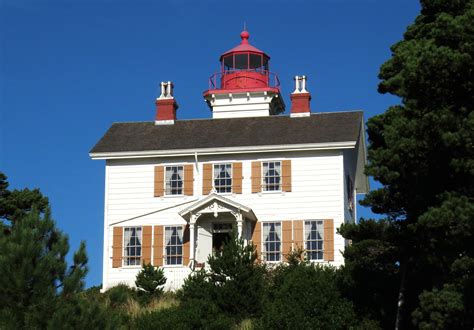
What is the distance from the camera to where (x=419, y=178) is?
23406mm

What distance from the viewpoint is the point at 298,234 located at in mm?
33812

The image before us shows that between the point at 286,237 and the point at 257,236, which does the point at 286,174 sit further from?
the point at 257,236

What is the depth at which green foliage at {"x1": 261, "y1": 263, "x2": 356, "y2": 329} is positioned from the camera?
25078 mm

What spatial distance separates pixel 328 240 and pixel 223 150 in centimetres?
491

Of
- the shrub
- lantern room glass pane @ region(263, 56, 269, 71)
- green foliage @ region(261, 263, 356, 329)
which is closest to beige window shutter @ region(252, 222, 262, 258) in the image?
the shrub

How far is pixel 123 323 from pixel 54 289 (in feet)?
25.9

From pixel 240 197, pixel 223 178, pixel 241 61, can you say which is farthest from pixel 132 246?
pixel 241 61

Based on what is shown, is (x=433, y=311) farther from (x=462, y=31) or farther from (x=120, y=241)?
(x=120, y=241)

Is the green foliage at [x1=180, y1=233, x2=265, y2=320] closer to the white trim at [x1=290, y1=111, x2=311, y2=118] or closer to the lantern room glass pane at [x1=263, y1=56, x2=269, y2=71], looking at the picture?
the white trim at [x1=290, y1=111, x2=311, y2=118]

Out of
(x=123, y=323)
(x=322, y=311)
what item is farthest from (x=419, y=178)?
(x=123, y=323)

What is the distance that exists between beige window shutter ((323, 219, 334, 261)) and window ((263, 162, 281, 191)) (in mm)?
2204

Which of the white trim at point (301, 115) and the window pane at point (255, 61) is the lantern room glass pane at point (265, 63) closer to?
the window pane at point (255, 61)

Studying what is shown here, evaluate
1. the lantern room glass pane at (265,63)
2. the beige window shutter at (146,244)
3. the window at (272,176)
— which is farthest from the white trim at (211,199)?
the lantern room glass pane at (265,63)

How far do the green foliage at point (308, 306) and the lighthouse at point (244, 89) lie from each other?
13.9m
